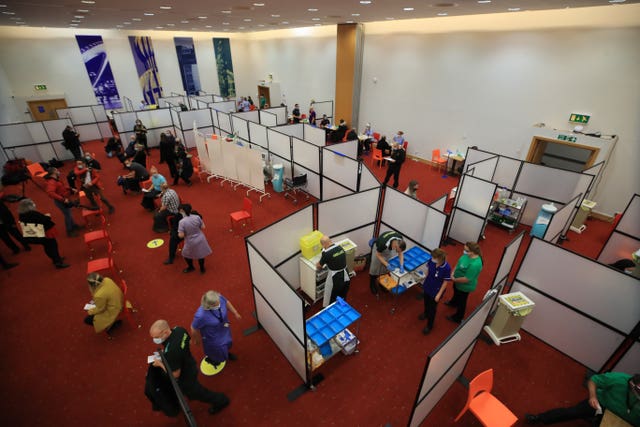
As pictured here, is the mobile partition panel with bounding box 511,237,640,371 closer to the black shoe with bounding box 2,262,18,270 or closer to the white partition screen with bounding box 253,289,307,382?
the white partition screen with bounding box 253,289,307,382

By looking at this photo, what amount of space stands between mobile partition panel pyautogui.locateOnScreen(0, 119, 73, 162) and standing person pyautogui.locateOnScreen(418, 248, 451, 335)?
13.8m

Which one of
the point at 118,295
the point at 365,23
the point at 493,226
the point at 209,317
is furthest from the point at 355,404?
the point at 365,23

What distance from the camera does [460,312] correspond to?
4793 mm

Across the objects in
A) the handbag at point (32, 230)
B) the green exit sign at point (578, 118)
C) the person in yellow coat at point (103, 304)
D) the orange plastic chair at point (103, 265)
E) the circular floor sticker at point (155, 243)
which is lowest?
the circular floor sticker at point (155, 243)

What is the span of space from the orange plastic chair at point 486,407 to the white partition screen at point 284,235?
9.41 ft

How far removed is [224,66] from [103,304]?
19.1 metres

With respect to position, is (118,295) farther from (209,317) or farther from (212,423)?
(212,423)

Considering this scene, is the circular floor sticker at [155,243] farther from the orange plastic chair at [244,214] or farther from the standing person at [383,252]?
the standing person at [383,252]

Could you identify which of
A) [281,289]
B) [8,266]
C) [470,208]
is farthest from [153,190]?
[470,208]

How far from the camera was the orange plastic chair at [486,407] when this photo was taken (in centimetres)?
317

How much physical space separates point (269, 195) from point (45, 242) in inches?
205

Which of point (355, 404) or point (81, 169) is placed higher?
point (81, 169)

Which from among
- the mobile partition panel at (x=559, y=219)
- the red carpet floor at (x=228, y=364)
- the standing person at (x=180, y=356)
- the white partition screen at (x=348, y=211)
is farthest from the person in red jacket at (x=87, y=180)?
the mobile partition panel at (x=559, y=219)

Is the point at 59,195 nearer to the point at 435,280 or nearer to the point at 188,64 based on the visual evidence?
the point at 435,280
